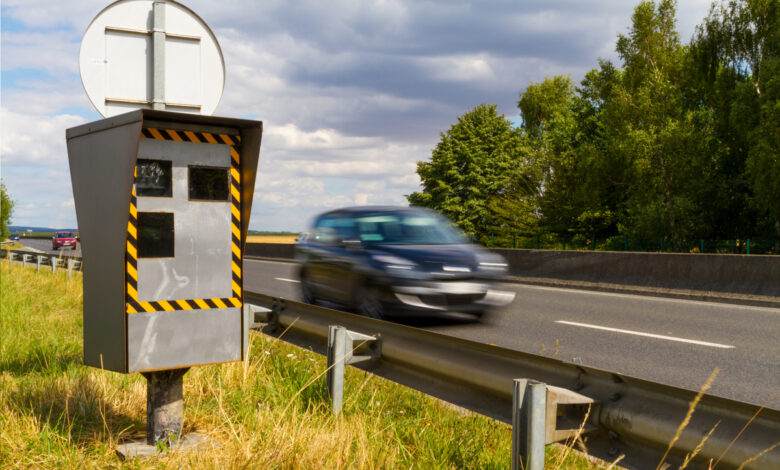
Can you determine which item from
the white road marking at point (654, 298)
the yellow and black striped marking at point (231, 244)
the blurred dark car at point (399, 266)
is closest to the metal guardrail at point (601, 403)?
the yellow and black striped marking at point (231, 244)

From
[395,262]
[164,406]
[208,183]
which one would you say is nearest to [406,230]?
[395,262]

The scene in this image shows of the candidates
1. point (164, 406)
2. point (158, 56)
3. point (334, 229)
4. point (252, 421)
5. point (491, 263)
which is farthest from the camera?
point (334, 229)

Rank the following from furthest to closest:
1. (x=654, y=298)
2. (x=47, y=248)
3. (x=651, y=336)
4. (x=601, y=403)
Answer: (x=47, y=248) → (x=654, y=298) → (x=651, y=336) → (x=601, y=403)

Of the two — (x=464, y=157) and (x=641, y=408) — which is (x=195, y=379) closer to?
(x=641, y=408)

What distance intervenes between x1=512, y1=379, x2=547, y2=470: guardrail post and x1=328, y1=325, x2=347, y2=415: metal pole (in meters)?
1.73

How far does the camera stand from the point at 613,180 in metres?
48.1

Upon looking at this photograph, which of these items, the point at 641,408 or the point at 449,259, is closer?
the point at 641,408

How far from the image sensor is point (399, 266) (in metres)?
10.0

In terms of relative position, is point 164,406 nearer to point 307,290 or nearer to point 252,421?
point 252,421

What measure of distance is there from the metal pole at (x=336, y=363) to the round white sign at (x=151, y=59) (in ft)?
5.51

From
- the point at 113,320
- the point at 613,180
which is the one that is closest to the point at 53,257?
the point at 113,320

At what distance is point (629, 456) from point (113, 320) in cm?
273

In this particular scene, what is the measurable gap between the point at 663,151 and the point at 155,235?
135 feet

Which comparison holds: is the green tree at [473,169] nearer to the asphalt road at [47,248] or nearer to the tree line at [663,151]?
the tree line at [663,151]
